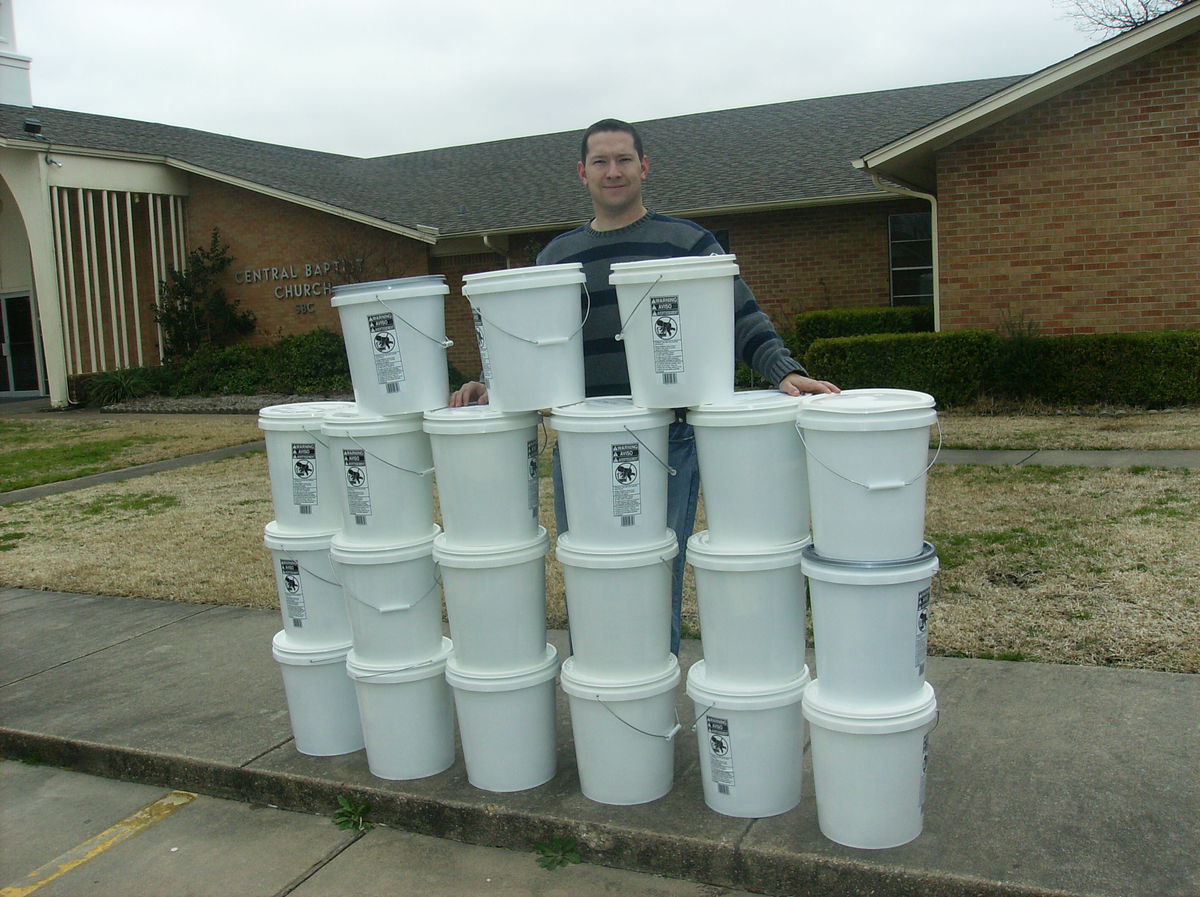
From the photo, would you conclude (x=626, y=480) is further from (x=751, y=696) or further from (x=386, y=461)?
(x=386, y=461)

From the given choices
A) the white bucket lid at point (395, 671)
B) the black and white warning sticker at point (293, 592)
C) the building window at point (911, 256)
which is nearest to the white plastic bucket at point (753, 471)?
the white bucket lid at point (395, 671)

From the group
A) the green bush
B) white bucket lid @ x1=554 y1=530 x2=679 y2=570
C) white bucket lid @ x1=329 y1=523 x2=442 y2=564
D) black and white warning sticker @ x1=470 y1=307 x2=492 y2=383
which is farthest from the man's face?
the green bush

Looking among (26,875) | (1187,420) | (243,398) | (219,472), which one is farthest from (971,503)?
(243,398)

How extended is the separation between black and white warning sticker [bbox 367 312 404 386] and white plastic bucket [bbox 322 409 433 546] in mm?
145

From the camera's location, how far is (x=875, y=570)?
3096mm

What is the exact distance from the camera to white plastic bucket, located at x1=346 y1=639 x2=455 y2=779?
3.91 meters

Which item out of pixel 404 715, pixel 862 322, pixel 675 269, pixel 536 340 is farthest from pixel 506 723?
pixel 862 322

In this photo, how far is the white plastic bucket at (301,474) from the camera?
408cm

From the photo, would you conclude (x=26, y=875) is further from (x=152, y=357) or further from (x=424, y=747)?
(x=152, y=357)

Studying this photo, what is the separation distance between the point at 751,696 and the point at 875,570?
59cm

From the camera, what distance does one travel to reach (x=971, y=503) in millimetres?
7602

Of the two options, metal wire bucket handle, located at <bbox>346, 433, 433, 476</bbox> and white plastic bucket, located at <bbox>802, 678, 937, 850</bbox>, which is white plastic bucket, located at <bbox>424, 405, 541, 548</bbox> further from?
white plastic bucket, located at <bbox>802, 678, 937, 850</bbox>

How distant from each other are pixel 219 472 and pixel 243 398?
26.2 ft

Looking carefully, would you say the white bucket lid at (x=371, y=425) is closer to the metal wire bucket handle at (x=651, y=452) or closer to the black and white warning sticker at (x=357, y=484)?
the black and white warning sticker at (x=357, y=484)
